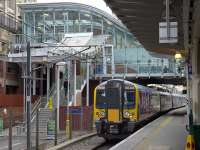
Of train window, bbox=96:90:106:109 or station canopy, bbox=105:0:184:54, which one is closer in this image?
station canopy, bbox=105:0:184:54

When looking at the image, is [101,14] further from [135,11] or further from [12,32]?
[135,11]

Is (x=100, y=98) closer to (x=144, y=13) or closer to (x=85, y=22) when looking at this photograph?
(x=144, y=13)

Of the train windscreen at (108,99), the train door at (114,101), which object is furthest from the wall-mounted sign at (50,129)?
the train door at (114,101)

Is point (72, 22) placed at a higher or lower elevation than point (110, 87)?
higher

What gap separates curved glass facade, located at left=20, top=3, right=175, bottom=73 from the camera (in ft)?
187

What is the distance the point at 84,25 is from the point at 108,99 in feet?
110

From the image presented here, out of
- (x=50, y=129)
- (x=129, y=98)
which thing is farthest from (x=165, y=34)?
(x=50, y=129)

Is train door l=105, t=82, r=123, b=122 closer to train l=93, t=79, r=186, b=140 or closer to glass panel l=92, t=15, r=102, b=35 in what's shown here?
train l=93, t=79, r=186, b=140

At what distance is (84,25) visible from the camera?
58.6 meters

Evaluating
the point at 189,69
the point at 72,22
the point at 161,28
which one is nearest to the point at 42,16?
the point at 72,22

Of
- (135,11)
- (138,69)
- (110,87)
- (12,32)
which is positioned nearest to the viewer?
(135,11)

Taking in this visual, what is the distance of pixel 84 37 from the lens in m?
44.5

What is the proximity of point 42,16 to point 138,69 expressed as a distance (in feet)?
40.7

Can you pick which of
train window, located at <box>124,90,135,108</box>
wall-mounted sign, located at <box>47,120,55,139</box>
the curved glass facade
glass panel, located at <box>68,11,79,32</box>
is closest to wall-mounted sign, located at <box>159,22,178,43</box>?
train window, located at <box>124,90,135,108</box>
